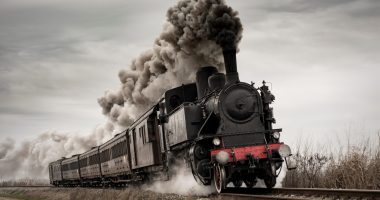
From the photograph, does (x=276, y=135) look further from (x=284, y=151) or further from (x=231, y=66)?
(x=231, y=66)

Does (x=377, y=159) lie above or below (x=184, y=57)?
below

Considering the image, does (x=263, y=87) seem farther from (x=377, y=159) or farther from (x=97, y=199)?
(x=97, y=199)

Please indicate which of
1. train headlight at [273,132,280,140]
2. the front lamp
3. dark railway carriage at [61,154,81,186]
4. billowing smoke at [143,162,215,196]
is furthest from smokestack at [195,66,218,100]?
dark railway carriage at [61,154,81,186]

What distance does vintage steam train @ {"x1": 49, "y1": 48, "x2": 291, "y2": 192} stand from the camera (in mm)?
11469

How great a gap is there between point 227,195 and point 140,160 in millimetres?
7226

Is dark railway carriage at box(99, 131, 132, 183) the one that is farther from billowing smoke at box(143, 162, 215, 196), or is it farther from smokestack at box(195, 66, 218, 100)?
smokestack at box(195, 66, 218, 100)

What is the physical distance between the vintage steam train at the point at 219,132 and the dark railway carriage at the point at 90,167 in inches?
514

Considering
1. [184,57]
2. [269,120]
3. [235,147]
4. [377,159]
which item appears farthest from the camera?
[184,57]

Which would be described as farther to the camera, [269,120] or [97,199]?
[97,199]

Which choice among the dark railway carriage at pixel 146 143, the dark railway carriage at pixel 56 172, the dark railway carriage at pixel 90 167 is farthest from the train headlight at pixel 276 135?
the dark railway carriage at pixel 56 172

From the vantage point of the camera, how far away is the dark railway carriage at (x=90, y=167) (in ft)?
91.4

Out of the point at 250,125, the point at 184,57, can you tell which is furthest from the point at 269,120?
the point at 184,57

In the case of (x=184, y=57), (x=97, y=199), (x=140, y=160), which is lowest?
(x=97, y=199)

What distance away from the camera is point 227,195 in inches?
414
